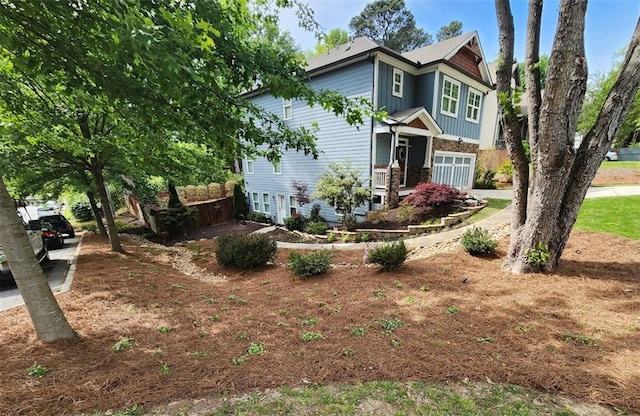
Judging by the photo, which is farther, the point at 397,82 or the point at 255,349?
the point at 397,82

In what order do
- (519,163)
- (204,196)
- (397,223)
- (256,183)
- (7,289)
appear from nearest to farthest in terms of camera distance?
(519,163), (7,289), (397,223), (256,183), (204,196)

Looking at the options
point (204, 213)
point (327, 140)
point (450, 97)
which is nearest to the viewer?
point (327, 140)

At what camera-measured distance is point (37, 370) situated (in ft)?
8.36

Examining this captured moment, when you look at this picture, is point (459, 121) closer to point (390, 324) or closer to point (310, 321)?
point (390, 324)

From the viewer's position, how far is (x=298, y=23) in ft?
14.2

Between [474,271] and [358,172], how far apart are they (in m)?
6.62

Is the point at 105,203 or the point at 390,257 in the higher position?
the point at 105,203

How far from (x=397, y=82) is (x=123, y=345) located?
1256 cm

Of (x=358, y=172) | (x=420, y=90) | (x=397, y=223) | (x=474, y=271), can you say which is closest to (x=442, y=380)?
(x=474, y=271)

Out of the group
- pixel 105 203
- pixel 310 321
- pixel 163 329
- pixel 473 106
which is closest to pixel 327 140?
pixel 473 106

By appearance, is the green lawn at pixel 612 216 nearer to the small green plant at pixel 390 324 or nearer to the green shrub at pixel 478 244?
the green shrub at pixel 478 244

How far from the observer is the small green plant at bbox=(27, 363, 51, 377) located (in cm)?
251

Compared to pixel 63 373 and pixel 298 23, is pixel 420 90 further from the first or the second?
pixel 63 373

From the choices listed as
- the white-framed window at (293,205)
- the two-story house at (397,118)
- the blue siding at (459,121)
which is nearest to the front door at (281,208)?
the two-story house at (397,118)
